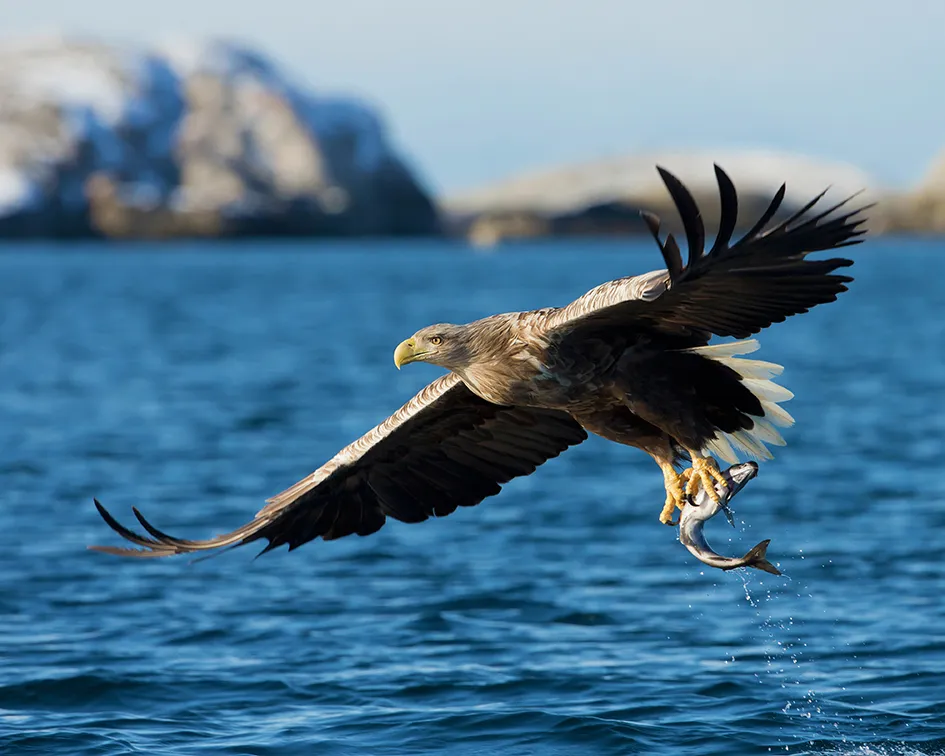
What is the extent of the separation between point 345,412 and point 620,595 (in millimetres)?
11164

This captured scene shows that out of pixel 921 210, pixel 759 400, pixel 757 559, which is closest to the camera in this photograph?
pixel 757 559

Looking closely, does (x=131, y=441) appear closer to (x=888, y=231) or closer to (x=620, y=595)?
(x=620, y=595)

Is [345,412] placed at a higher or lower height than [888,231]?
lower

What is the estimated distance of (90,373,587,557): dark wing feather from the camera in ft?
26.2

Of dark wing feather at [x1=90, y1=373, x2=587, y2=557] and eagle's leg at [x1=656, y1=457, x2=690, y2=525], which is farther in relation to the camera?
dark wing feather at [x1=90, y1=373, x2=587, y2=557]

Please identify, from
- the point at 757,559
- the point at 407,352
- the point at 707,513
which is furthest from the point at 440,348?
the point at 757,559

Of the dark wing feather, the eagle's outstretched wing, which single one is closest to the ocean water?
the dark wing feather

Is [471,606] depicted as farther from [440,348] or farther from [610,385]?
[610,385]

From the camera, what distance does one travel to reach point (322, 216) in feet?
369

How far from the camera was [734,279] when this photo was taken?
20.4ft

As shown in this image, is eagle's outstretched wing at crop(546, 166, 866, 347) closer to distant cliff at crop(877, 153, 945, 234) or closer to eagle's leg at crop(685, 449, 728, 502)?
eagle's leg at crop(685, 449, 728, 502)

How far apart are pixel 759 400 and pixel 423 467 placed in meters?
→ 1.96

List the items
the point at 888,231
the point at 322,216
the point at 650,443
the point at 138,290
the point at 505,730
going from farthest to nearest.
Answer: the point at 888,231
the point at 322,216
the point at 138,290
the point at 505,730
the point at 650,443

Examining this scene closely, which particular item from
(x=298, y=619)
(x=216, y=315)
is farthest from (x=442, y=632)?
(x=216, y=315)
